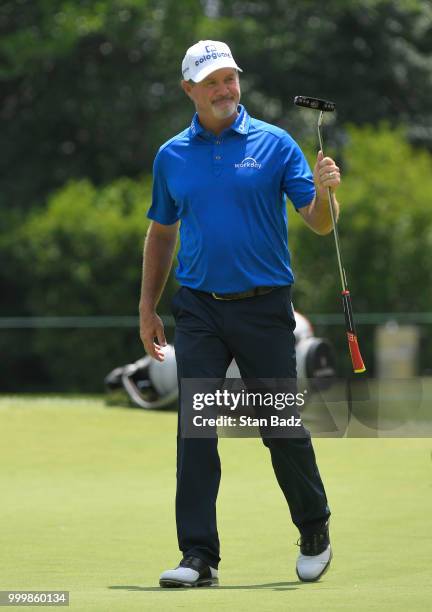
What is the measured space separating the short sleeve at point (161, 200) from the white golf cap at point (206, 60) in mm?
350

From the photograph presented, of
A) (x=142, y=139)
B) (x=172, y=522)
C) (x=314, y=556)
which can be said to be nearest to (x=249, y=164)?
(x=314, y=556)

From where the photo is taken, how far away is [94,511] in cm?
840

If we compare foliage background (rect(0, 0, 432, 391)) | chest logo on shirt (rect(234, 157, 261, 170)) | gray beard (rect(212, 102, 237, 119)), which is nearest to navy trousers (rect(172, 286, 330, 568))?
chest logo on shirt (rect(234, 157, 261, 170))

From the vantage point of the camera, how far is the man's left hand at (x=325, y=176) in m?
5.86

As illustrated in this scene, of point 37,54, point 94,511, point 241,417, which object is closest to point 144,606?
point 241,417

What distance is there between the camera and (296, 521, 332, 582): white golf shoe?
605cm

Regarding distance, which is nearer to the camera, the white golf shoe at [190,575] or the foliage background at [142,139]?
the white golf shoe at [190,575]

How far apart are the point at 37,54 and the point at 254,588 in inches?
870

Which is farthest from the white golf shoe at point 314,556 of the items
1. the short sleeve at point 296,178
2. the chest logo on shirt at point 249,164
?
the chest logo on shirt at point 249,164

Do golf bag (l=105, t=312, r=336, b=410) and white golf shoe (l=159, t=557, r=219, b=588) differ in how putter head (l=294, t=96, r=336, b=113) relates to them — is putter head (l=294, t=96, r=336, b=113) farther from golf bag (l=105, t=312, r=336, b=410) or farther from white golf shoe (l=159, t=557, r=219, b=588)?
golf bag (l=105, t=312, r=336, b=410)

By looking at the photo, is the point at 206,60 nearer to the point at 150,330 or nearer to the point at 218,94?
the point at 218,94

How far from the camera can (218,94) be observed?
6.10 m

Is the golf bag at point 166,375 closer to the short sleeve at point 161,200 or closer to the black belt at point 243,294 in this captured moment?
the short sleeve at point 161,200

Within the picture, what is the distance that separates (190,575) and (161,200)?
153 cm
